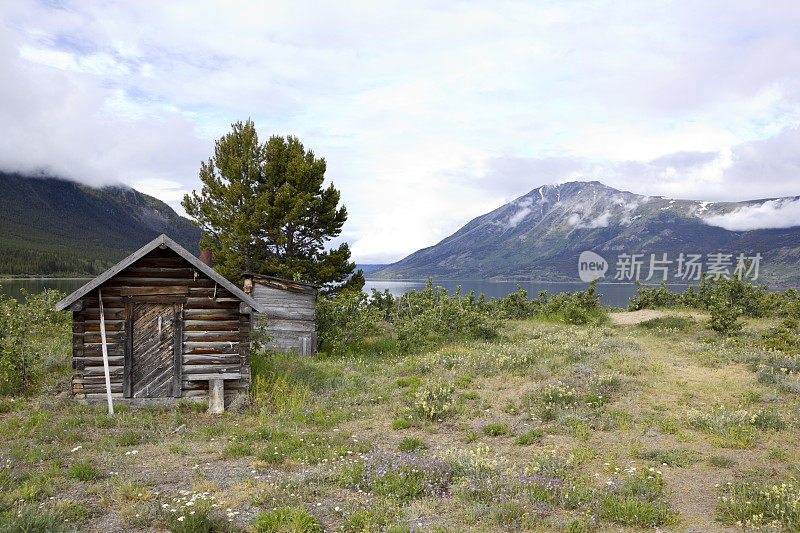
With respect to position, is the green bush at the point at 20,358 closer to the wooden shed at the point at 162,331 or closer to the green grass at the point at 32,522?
the wooden shed at the point at 162,331

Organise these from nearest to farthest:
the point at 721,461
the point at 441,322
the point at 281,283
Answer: the point at 721,461 → the point at 281,283 → the point at 441,322

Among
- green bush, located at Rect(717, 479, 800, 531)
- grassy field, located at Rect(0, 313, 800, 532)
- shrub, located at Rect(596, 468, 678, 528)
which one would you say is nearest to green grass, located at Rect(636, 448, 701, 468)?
grassy field, located at Rect(0, 313, 800, 532)

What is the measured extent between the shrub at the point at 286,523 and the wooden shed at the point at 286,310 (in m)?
13.7

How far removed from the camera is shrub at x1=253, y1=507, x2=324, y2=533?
21.5 feet

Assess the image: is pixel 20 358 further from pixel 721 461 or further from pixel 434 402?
pixel 721 461

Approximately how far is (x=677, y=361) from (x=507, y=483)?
1409 centimetres

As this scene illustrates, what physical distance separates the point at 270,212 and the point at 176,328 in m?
17.7

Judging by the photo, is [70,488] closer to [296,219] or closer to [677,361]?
[677,361]

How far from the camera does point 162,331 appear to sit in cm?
1353

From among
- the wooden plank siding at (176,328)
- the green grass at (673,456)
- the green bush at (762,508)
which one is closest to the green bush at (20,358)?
the wooden plank siding at (176,328)

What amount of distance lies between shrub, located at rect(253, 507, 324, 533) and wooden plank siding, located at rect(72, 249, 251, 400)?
767cm

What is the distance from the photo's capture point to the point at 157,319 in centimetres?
1355

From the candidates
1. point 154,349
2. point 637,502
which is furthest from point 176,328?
point 637,502

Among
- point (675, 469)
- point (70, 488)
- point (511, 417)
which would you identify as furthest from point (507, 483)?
point (70, 488)
